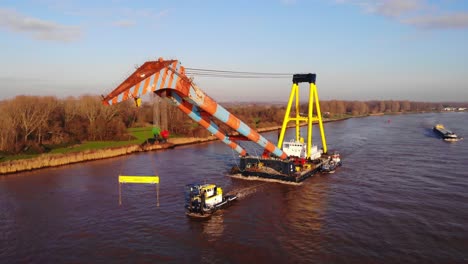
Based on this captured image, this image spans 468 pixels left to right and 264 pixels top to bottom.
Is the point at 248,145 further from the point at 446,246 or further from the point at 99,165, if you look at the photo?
the point at 446,246

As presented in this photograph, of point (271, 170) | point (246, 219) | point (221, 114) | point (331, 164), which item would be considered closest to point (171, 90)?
point (221, 114)

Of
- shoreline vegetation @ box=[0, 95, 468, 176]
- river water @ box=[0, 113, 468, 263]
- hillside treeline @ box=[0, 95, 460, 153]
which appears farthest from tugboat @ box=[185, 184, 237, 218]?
hillside treeline @ box=[0, 95, 460, 153]

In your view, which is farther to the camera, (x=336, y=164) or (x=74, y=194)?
(x=336, y=164)

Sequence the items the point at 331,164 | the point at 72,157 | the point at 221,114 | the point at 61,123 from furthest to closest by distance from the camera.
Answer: the point at 61,123, the point at 72,157, the point at 331,164, the point at 221,114

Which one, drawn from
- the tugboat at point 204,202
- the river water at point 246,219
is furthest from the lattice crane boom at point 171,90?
the river water at point 246,219

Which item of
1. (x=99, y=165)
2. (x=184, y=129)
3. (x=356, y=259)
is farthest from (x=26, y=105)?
(x=356, y=259)

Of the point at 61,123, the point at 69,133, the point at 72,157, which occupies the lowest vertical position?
the point at 72,157

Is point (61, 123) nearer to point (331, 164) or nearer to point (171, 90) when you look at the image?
point (171, 90)

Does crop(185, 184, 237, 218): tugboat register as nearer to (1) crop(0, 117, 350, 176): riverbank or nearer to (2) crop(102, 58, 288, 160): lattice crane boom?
(2) crop(102, 58, 288, 160): lattice crane boom
